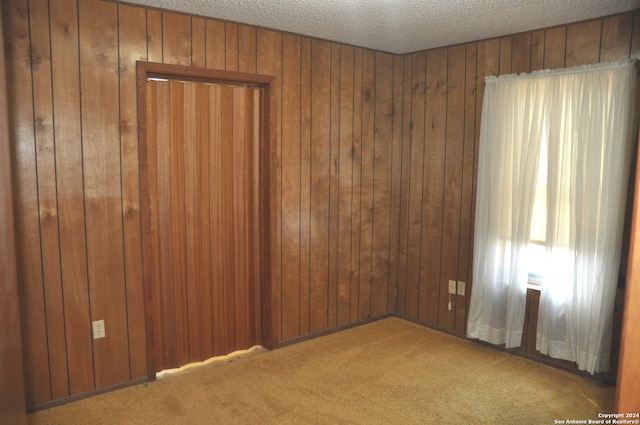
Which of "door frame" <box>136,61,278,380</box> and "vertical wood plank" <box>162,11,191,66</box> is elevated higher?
A: "vertical wood plank" <box>162,11,191,66</box>

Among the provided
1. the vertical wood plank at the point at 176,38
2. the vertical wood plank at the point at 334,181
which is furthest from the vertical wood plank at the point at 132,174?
the vertical wood plank at the point at 334,181

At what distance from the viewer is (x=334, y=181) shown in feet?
13.0

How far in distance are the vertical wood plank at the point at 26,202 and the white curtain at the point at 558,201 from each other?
2835 mm

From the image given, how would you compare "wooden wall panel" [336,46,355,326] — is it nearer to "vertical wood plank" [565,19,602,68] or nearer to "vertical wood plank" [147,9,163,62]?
"vertical wood plank" [147,9,163,62]

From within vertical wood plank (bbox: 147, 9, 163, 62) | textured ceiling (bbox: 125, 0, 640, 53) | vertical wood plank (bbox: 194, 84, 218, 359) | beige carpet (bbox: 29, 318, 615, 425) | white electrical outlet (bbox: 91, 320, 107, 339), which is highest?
textured ceiling (bbox: 125, 0, 640, 53)

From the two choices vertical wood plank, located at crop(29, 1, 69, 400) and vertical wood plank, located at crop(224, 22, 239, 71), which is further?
vertical wood plank, located at crop(224, 22, 239, 71)

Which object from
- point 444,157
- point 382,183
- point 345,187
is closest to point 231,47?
point 345,187

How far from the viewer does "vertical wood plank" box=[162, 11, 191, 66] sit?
3.05 m

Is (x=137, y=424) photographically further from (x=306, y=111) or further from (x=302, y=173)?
(x=306, y=111)

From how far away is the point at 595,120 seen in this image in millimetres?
3072

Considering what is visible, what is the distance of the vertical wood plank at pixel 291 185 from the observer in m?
3.62

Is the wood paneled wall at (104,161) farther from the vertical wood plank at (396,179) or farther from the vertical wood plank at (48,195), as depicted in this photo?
the vertical wood plank at (396,179)

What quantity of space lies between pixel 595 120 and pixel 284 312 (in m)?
2.43

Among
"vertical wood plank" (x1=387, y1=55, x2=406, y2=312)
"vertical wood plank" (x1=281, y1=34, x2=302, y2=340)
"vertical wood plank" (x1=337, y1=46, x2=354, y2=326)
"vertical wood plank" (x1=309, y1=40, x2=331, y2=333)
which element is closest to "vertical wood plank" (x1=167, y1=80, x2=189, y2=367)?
"vertical wood plank" (x1=281, y1=34, x2=302, y2=340)
